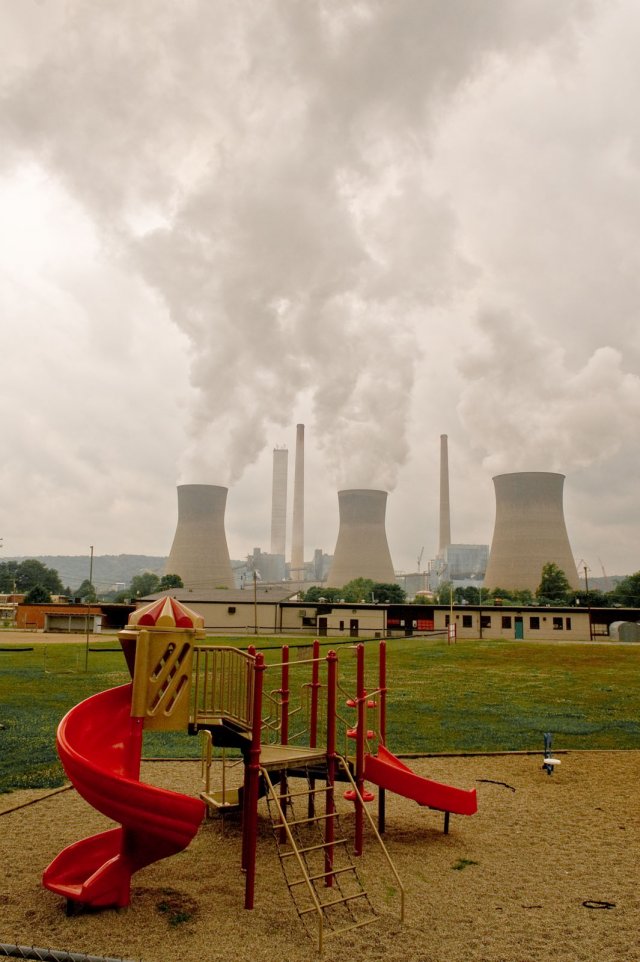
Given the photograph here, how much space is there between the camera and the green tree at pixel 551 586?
3438 inches

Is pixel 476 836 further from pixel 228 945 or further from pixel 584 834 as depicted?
pixel 228 945

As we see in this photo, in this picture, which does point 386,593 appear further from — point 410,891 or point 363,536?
point 410,891

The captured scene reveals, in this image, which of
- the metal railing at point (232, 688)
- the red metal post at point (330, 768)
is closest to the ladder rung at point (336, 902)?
the red metal post at point (330, 768)

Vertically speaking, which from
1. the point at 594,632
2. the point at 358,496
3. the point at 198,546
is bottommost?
the point at 594,632

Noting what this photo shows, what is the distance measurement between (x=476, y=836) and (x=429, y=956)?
12.6 ft

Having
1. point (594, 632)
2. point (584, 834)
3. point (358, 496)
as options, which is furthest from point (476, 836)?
point (358, 496)

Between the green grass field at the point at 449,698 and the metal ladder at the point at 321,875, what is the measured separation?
3.86m

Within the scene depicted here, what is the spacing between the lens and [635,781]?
1331 centimetres

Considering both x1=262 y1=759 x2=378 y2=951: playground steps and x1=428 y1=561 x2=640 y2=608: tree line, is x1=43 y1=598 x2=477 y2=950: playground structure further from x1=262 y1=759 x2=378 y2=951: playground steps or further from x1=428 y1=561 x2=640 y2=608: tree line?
x1=428 y1=561 x2=640 y2=608: tree line

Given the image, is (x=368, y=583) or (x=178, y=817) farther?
(x=368, y=583)

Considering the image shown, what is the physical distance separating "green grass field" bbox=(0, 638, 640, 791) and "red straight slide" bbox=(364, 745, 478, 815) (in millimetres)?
3656

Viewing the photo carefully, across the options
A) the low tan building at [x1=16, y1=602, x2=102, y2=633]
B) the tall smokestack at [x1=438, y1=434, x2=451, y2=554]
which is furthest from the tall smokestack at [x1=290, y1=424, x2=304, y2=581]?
the low tan building at [x1=16, y1=602, x2=102, y2=633]

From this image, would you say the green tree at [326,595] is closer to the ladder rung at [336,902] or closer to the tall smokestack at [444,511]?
the tall smokestack at [444,511]

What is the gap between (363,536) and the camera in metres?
103
